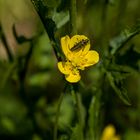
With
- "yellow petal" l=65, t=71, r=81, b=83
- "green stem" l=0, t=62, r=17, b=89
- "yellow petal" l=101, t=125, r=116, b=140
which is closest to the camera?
"yellow petal" l=65, t=71, r=81, b=83

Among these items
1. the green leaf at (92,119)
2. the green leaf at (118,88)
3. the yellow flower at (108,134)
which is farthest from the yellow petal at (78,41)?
the yellow flower at (108,134)

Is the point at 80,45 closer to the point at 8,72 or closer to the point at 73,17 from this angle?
the point at 73,17

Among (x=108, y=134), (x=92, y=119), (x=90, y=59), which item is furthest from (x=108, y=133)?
(x=90, y=59)

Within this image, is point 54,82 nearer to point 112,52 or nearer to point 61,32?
point 61,32

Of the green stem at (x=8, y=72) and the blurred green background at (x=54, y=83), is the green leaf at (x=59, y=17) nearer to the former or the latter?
the blurred green background at (x=54, y=83)

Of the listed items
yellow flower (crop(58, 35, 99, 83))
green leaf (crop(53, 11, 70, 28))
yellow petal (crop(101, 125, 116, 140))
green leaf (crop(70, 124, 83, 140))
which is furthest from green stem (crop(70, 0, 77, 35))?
yellow petal (crop(101, 125, 116, 140))

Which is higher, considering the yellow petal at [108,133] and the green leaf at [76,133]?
the green leaf at [76,133]

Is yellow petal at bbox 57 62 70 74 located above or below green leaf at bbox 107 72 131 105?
above

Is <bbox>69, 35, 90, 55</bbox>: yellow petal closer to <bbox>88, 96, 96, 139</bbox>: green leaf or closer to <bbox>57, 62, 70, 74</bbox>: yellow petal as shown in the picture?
<bbox>57, 62, 70, 74</bbox>: yellow petal
